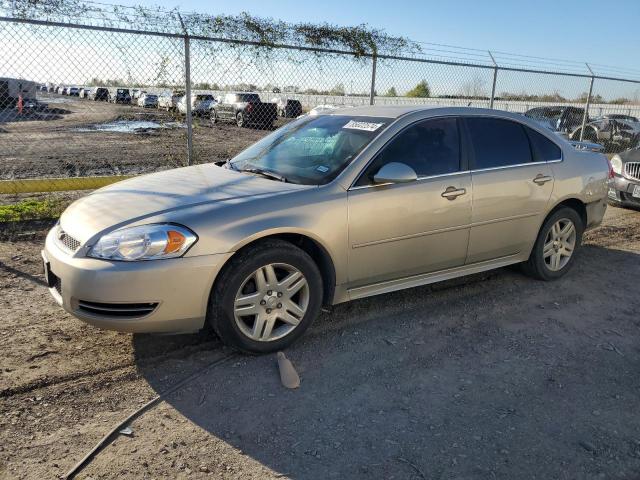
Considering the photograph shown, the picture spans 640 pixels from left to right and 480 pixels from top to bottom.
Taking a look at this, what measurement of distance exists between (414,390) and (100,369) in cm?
194

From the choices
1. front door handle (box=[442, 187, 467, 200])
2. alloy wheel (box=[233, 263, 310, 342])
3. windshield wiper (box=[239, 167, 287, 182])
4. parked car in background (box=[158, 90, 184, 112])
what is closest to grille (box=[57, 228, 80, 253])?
alloy wheel (box=[233, 263, 310, 342])

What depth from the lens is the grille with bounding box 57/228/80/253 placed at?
10.7 feet

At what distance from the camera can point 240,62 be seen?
7.48 meters

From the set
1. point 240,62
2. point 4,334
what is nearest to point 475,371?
point 4,334

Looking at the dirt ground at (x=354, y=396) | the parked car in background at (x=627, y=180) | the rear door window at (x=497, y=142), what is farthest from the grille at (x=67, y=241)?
the parked car in background at (x=627, y=180)

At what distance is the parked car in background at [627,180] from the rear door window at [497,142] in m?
4.02

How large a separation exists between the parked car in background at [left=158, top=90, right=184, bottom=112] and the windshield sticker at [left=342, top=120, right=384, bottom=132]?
3897 mm

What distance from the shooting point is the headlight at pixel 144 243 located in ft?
10.2

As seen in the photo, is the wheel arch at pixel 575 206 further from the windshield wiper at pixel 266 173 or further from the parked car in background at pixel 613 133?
the parked car in background at pixel 613 133

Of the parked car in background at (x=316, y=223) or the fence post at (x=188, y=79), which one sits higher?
the fence post at (x=188, y=79)

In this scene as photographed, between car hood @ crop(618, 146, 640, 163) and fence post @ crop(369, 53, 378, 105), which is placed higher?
fence post @ crop(369, 53, 378, 105)

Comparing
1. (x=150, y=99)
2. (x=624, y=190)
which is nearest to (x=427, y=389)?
(x=624, y=190)

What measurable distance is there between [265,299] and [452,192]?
174 cm

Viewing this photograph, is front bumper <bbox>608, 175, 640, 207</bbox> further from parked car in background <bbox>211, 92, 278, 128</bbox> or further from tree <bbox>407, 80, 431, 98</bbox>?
parked car in background <bbox>211, 92, 278, 128</bbox>
